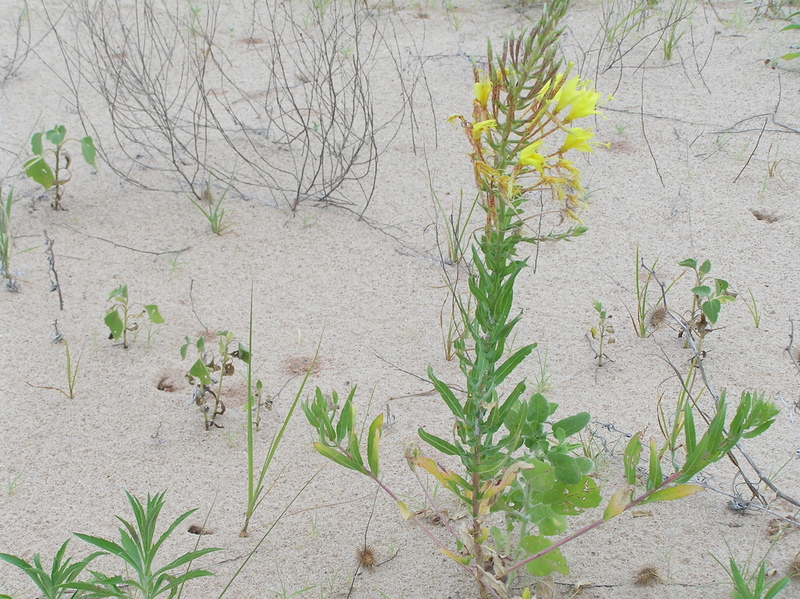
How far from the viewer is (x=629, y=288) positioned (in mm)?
2645

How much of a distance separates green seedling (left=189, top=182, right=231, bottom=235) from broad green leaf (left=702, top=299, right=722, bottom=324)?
1679 millimetres

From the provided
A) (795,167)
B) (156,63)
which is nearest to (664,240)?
(795,167)

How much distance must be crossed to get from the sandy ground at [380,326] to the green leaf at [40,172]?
17 centimetres

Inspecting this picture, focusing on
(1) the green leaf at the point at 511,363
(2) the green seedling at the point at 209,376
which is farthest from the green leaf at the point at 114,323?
(1) the green leaf at the point at 511,363

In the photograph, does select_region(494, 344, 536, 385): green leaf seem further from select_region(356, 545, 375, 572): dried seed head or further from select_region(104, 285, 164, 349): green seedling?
select_region(104, 285, 164, 349): green seedling

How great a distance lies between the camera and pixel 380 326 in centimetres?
252

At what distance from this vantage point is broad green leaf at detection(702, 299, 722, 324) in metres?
2.18

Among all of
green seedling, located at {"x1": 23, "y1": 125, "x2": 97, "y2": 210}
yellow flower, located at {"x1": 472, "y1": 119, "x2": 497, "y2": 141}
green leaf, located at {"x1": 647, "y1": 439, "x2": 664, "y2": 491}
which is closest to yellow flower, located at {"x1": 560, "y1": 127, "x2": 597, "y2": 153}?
yellow flower, located at {"x1": 472, "y1": 119, "x2": 497, "y2": 141}

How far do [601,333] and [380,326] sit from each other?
0.72 m

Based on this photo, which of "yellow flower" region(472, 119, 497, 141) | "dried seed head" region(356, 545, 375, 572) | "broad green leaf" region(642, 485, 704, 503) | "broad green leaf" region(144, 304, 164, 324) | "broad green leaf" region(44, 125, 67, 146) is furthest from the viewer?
"broad green leaf" region(44, 125, 67, 146)

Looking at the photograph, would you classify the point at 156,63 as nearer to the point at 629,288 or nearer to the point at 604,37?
the point at 604,37

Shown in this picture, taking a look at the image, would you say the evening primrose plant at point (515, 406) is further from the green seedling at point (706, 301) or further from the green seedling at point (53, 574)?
the green seedling at point (706, 301)

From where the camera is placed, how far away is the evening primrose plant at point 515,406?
1.20 metres

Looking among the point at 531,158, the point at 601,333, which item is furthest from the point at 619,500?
the point at 601,333
